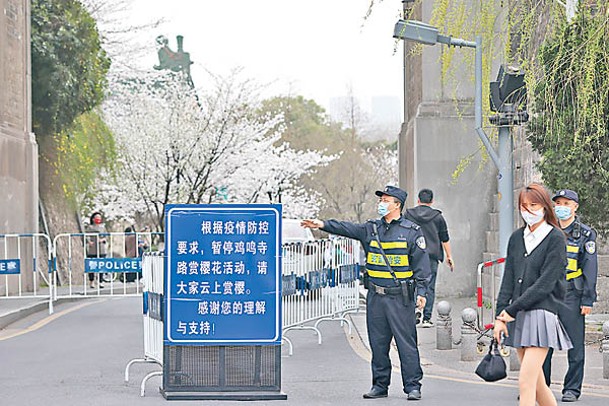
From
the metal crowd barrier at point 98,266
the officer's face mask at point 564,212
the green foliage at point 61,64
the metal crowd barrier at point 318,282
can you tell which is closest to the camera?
the officer's face mask at point 564,212

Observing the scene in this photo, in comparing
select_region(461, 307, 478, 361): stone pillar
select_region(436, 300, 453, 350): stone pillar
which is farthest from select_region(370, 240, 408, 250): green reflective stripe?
select_region(436, 300, 453, 350): stone pillar

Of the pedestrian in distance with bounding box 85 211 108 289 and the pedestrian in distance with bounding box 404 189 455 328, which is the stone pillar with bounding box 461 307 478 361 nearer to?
the pedestrian in distance with bounding box 404 189 455 328

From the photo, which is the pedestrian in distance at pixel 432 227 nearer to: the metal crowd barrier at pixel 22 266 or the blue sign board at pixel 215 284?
the blue sign board at pixel 215 284

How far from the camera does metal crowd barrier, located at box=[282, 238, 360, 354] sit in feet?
47.0

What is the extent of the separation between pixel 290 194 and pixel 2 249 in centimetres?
3447

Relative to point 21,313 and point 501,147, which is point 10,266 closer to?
point 21,313

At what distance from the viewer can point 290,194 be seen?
5659 centimetres

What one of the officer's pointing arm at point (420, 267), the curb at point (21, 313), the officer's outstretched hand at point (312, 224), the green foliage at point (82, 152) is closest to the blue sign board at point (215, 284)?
the officer's outstretched hand at point (312, 224)

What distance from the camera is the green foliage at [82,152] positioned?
31.8 metres

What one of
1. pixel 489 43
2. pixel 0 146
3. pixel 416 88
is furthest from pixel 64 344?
pixel 416 88

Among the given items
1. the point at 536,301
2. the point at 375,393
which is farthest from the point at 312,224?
the point at 536,301

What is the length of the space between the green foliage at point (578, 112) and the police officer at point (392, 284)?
1628 millimetres

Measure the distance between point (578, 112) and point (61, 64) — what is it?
2054 centimetres

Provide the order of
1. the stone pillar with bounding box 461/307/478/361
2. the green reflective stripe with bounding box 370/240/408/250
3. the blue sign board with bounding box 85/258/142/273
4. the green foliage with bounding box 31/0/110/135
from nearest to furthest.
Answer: the green reflective stripe with bounding box 370/240/408/250
the stone pillar with bounding box 461/307/478/361
the blue sign board with bounding box 85/258/142/273
the green foliage with bounding box 31/0/110/135
